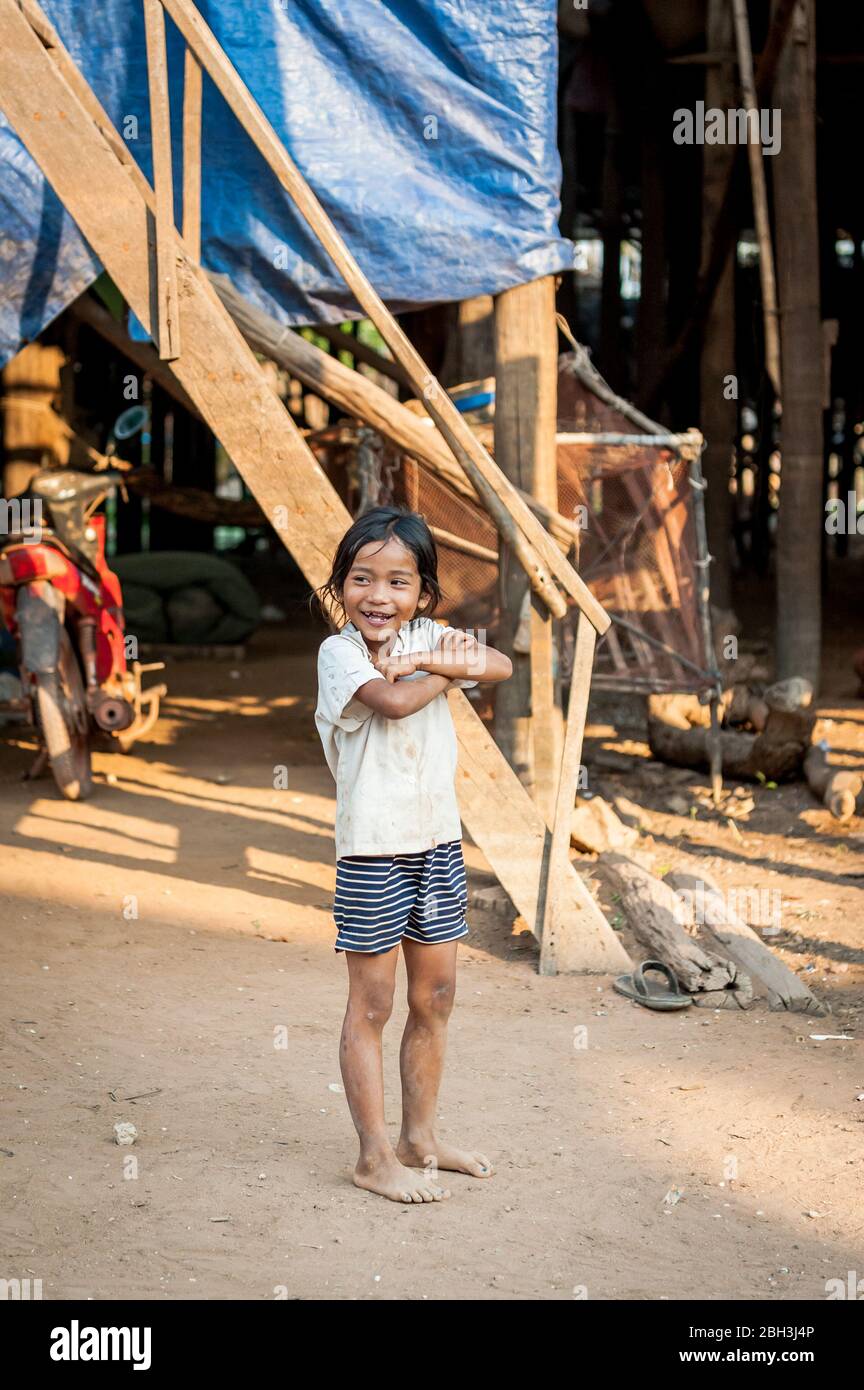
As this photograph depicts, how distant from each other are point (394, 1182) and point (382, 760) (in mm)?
957

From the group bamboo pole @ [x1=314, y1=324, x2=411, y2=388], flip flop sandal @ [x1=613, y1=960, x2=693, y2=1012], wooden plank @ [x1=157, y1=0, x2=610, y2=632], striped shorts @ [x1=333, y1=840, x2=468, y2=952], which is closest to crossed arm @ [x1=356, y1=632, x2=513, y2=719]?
striped shorts @ [x1=333, y1=840, x2=468, y2=952]

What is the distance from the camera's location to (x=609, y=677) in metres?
7.68

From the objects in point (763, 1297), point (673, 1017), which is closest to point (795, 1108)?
point (673, 1017)

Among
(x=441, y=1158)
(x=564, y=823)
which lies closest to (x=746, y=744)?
(x=564, y=823)

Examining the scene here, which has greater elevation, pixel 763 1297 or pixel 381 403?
pixel 381 403

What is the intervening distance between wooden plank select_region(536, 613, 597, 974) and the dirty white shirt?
1.59 meters

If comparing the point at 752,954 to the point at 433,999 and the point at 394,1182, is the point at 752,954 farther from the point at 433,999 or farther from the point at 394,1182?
the point at 394,1182

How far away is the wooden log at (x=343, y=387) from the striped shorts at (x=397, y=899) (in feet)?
7.66

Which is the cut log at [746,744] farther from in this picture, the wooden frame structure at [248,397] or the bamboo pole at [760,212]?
the wooden frame structure at [248,397]

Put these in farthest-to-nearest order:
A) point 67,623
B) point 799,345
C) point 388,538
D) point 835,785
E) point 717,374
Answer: point 717,374 < point 799,345 < point 67,623 < point 835,785 < point 388,538

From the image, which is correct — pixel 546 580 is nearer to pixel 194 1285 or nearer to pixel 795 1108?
pixel 795 1108

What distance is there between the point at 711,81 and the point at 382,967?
29.6 feet

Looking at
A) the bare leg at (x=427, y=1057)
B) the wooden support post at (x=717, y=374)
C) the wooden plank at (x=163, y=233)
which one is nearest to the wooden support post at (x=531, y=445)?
the wooden plank at (x=163, y=233)

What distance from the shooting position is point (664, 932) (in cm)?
516
